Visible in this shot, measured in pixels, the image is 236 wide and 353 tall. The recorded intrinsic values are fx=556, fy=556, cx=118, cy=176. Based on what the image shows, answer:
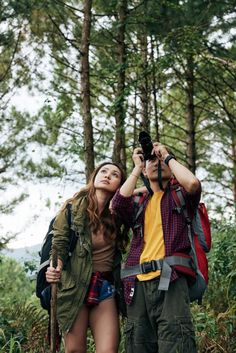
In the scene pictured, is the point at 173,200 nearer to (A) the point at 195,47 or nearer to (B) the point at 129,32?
(A) the point at 195,47

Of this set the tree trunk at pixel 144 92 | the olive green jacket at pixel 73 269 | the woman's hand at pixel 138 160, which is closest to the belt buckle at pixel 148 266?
the olive green jacket at pixel 73 269

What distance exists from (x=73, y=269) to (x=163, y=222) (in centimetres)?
76

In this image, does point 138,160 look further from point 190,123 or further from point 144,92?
point 190,123

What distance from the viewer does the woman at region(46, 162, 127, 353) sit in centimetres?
388

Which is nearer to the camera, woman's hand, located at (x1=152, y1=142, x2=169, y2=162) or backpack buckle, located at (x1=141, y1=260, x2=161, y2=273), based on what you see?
backpack buckle, located at (x1=141, y1=260, x2=161, y2=273)

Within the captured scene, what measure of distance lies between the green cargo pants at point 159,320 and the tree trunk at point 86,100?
3419 mm

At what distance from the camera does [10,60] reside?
1148cm

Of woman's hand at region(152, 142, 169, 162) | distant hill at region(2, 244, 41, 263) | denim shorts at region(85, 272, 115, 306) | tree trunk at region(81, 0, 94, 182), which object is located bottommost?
denim shorts at region(85, 272, 115, 306)

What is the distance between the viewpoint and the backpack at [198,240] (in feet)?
12.0

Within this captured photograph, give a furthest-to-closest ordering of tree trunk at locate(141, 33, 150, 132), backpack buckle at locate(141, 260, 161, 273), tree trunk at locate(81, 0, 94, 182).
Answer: tree trunk at locate(141, 33, 150, 132)
tree trunk at locate(81, 0, 94, 182)
backpack buckle at locate(141, 260, 161, 273)

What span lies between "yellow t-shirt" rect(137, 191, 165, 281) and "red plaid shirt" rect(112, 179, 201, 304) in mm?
32

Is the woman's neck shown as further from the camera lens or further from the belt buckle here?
the belt buckle

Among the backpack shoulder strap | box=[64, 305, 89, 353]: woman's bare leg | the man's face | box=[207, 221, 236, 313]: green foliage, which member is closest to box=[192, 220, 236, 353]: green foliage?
box=[207, 221, 236, 313]: green foliage

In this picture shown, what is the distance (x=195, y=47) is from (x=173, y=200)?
18.0 ft
